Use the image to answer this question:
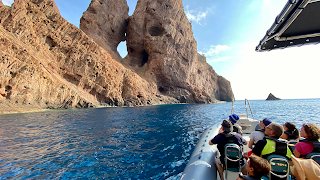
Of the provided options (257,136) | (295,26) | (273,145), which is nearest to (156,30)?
(295,26)

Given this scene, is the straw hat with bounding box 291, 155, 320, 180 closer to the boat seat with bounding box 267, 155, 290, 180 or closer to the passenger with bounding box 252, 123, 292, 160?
the passenger with bounding box 252, 123, 292, 160

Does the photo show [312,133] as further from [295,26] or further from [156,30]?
[156,30]

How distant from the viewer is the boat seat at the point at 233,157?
2.64 meters

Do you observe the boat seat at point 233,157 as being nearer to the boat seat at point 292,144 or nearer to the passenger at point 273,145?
the passenger at point 273,145

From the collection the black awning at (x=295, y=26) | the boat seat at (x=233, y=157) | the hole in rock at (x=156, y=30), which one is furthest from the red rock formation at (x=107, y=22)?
the boat seat at (x=233, y=157)

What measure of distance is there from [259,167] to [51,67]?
33.9m

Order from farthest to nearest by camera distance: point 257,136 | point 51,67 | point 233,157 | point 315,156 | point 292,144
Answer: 1. point 51,67
2. point 257,136
3. point 292,144
4. point 233,157
5. point 315,156

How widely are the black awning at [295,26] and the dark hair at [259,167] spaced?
2772 millimetres

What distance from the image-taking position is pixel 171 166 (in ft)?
14.8

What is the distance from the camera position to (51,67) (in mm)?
27266

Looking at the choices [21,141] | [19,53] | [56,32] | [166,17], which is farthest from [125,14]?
[21,141]

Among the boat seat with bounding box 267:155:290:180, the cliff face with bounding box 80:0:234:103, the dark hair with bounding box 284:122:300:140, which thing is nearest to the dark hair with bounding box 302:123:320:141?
the dark hair with bounding box 284:122:300:140

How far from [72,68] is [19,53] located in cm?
854

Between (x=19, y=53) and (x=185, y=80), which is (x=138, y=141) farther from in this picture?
(x=185, y=80)
